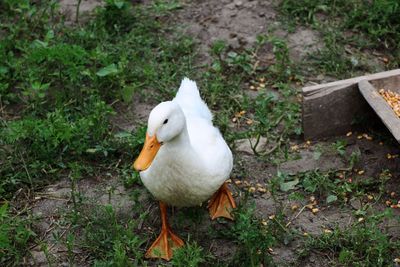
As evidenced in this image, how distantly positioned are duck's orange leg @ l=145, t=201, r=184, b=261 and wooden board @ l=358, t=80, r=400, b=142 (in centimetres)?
131

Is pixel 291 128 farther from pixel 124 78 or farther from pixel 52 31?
pixel 52 31

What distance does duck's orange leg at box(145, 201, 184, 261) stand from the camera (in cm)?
397

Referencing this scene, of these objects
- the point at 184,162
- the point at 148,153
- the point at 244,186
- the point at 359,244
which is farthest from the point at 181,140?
the point at 359,244

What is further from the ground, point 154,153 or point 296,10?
point 154,153

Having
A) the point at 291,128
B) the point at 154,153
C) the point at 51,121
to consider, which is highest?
the point at 154,153

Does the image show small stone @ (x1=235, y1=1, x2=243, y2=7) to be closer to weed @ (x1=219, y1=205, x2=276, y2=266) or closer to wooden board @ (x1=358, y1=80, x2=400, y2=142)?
wooden board @ (x1=358, y1=80, x2=400, y2=142)

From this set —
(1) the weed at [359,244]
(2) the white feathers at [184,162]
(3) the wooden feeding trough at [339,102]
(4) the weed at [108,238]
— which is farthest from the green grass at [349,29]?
(4) the weed at [108,238]

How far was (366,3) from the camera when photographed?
5.74 meters

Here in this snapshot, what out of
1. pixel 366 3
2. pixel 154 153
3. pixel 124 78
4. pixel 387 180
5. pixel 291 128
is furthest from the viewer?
pixel 366 3

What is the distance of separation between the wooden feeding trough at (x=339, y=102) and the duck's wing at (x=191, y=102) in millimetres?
697

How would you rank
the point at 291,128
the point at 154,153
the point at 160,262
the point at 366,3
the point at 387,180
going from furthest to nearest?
1. the point at 366,3
2. the point at 291,128
3. the point at 387,180
4. the point at 160,262
5. the point at 154,153

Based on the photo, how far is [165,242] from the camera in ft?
13.1

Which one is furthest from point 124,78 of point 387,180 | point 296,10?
point 387,180

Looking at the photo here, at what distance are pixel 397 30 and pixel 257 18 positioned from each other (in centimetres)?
108
